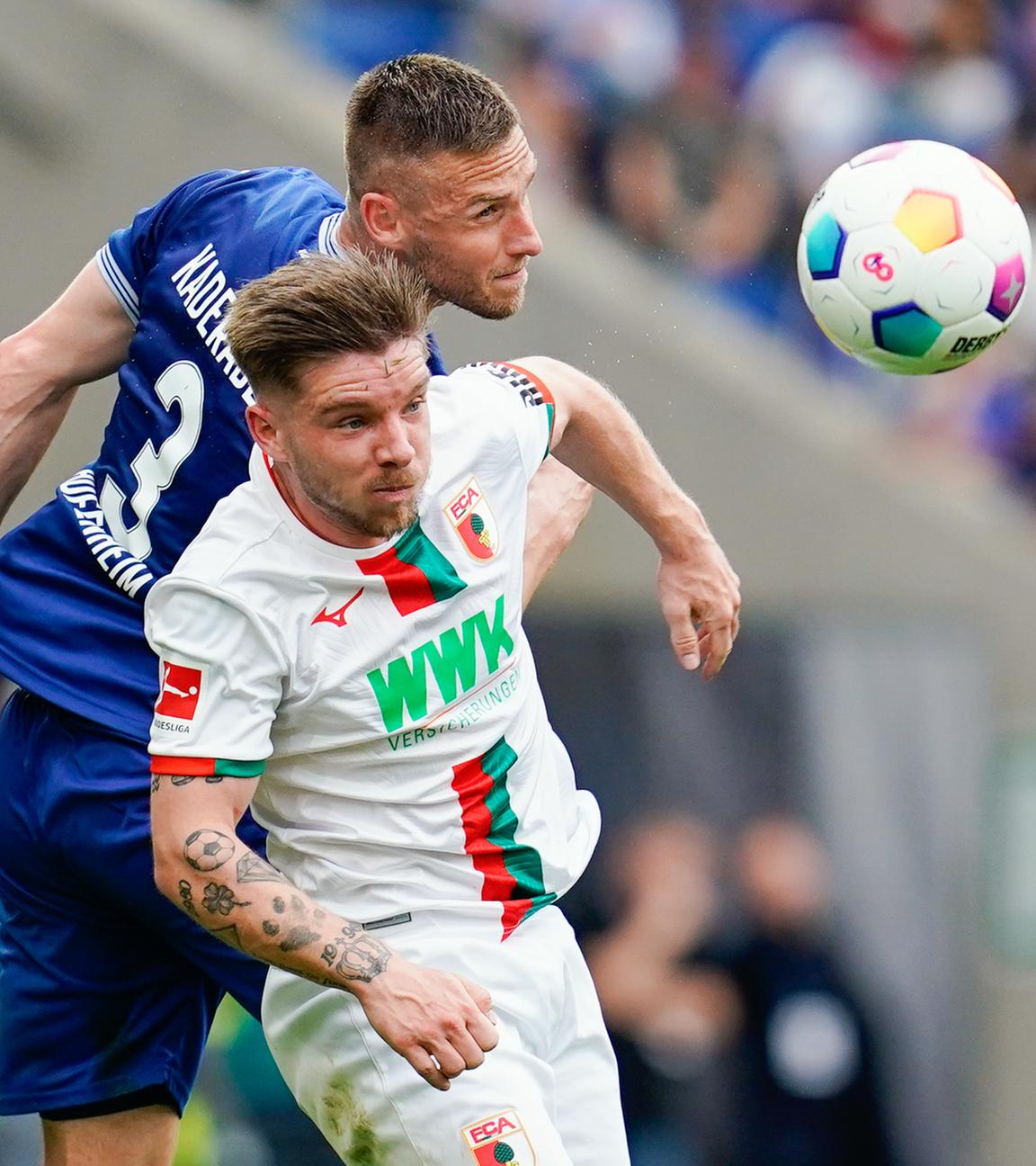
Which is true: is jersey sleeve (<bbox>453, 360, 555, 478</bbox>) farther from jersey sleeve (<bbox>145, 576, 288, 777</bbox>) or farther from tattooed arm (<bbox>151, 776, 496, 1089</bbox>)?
tattooed arm (<bbox>151, 776, 496, 1089</bbox>)

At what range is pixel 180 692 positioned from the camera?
3264 millimetres

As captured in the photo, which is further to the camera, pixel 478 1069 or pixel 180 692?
pixel 478 1069

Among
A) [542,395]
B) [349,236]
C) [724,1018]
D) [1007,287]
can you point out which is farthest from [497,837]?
[724,1018]

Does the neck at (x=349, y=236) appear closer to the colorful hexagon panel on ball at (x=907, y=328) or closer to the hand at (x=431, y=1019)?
the colorful hexagon panel on ball at (x=907, y=328)

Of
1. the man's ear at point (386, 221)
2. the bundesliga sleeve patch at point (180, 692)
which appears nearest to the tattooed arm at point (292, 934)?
the bundesliga sleeve patch at point (180, 692)

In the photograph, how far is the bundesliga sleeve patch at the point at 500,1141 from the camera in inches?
132

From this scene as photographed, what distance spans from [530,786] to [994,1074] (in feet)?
21.1

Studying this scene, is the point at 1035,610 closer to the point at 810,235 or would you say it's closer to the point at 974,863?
the point at 974,863

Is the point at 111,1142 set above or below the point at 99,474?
below

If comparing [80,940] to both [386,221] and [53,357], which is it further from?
[386,221]

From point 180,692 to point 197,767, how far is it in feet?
0.43

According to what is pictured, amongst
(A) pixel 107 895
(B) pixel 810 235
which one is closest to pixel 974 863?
(B) pixel 810 235

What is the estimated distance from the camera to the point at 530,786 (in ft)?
12.3

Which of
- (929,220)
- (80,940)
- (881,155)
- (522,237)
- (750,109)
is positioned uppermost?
(750,109)
